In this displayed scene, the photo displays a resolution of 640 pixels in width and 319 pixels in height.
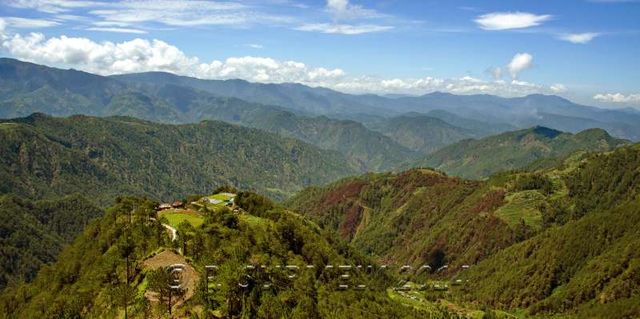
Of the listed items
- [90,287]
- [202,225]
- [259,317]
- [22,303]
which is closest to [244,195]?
[202,225]

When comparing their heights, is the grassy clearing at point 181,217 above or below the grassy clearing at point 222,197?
above

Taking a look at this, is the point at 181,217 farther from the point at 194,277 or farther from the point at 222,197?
the point at 222,197

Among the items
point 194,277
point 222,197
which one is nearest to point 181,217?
point 194,277

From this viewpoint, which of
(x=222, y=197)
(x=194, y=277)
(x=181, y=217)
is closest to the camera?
(x=194, y=277)

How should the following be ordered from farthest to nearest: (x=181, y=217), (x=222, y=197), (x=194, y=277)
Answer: (x=222, y=197)
(x=181, y=217)
(x=194, y=277)

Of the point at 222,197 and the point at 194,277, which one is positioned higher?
the point at 194,277

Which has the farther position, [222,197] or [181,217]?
[222,197]

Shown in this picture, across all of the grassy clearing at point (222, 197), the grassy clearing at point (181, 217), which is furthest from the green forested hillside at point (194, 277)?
the grassy clearing at point (222, 197)

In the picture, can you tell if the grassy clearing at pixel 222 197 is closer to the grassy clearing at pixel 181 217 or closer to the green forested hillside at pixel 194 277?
the green forested hillside at pixel 194 277

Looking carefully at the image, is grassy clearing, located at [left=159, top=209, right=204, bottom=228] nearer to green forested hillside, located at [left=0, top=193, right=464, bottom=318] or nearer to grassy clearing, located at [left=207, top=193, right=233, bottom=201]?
green forested hillside, located at [left=0, top=193, right=464, bottom=318]
